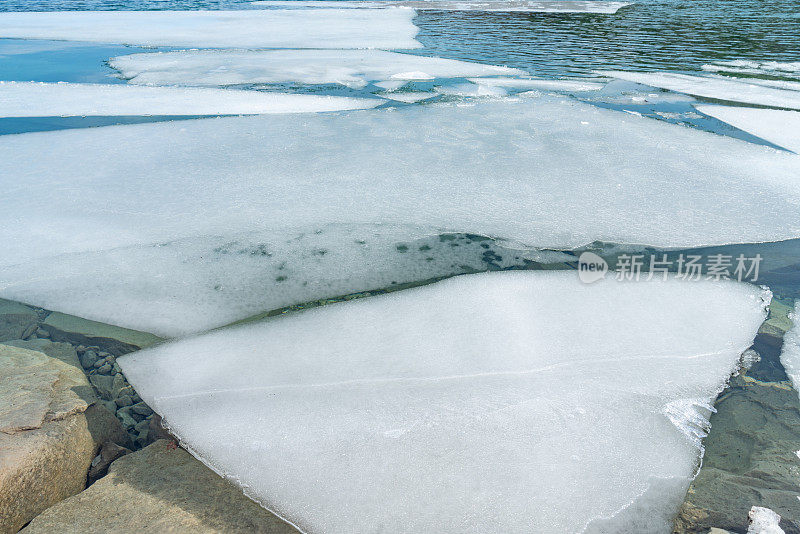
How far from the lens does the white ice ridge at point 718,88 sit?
482cm

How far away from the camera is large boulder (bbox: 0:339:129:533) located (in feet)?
4.43

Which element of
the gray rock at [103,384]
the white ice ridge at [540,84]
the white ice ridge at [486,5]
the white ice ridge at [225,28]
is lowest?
the gray rock at [103,384]

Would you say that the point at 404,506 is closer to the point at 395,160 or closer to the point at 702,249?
the point at 702,249

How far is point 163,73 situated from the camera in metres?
6.04

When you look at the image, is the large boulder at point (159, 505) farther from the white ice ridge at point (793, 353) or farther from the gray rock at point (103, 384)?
the white ice ridge at point (793, 353)

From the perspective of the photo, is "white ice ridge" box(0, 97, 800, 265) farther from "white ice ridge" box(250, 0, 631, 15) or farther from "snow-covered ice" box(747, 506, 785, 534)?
"white ice ridge" box(250, 0, 631, 15)

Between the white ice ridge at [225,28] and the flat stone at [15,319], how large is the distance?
6365mm

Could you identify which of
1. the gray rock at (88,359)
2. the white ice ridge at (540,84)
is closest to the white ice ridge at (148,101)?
the white ice ridge at (540,84)

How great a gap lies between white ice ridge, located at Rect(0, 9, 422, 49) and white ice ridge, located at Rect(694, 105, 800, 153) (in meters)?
Result: 4.61

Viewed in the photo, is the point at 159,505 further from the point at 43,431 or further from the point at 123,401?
the point at 123,401

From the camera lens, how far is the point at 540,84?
17.8 feet

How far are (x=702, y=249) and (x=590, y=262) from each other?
0.57 meters

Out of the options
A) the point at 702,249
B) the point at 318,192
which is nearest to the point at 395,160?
the point at 318,192

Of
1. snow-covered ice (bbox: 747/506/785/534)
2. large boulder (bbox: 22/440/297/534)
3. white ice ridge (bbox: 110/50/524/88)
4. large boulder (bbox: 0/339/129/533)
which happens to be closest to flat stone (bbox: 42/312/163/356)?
large boulder (bbox: 0/339/129/533)
